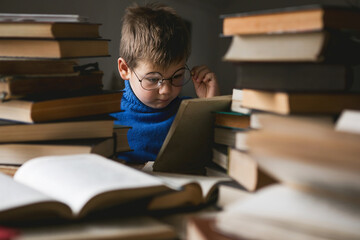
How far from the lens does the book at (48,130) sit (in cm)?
107

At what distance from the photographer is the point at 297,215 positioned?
0.58 m

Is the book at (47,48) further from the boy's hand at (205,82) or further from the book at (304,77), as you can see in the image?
the boy's hand at (205,82)

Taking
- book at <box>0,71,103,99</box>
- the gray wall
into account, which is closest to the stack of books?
book at <box>0,71,103,99</box>

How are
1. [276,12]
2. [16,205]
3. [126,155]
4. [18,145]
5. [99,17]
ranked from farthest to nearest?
[99,17] → [126,155] → [18,145] → [276,12] → [16,205]

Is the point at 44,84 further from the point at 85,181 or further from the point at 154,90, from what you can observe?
the point at 154,90

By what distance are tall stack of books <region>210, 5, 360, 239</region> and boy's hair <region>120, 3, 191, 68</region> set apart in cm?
96

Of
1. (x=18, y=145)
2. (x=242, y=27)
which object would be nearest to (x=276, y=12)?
(x=242, y=27)

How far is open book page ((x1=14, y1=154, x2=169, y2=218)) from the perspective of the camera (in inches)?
28.5

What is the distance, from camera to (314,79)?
807 mm

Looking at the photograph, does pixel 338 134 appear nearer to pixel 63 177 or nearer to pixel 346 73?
pixel 346 73

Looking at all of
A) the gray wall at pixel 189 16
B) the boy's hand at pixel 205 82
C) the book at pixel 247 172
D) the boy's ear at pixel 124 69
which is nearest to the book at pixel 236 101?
the book at pixel 247 172

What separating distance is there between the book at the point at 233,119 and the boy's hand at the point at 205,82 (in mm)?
784

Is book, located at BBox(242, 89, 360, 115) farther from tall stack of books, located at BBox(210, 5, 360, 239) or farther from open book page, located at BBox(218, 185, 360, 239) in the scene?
open book page, located at BBox(218, 185, 360, 239)

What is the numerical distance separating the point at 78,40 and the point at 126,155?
26.4 inches
